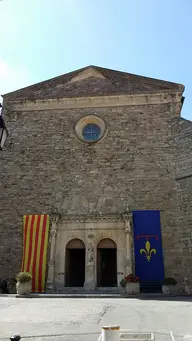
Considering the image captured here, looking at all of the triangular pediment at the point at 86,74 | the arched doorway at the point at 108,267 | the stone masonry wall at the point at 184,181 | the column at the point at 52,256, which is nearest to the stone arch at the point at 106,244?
the arched doorway at the point at 108,267

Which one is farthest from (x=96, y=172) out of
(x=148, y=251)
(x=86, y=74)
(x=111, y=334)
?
(x=111, y=334)

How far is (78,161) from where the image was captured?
44.2 feet

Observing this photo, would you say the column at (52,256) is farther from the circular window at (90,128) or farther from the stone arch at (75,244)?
the circular window at (90,128)

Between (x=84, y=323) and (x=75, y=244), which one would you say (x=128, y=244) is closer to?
(x=75, y=244)

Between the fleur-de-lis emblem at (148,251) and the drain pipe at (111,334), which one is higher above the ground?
the fleur-de-lis emblem at (148,251)

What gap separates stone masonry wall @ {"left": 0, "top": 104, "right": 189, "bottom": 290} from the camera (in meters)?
12.4

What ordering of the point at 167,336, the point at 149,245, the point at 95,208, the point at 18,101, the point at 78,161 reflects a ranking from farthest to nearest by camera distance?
the point at 18,101, the point at 78,161, the point at 95,208, the point at 149,245, the point at 167,336

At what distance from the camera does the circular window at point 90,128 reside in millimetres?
13922

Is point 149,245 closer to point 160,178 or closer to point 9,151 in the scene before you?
point 160,178

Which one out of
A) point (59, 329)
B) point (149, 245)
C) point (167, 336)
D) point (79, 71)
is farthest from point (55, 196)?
point (167, 336)

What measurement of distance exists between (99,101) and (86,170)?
359cm

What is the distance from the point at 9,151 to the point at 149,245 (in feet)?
25.4

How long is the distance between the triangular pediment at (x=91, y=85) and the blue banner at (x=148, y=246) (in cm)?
607

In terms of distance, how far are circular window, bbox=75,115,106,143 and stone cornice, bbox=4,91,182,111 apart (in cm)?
70
